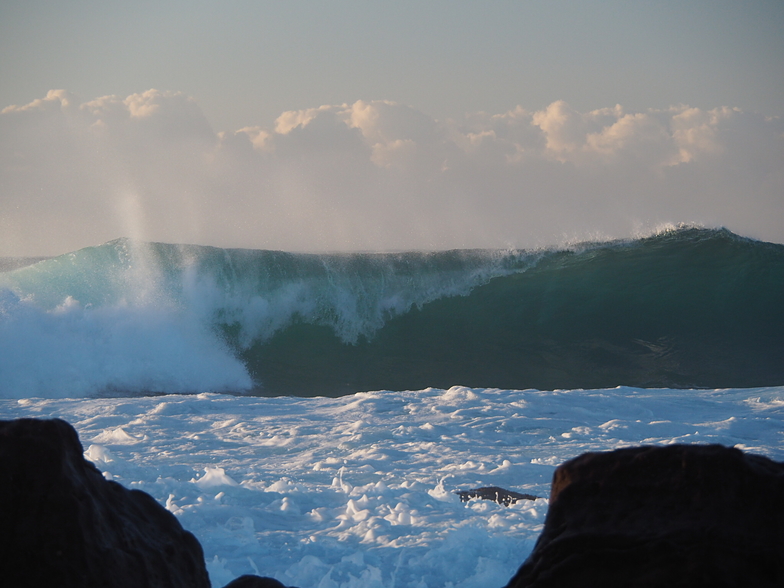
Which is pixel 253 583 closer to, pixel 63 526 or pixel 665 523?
pixel 63 526

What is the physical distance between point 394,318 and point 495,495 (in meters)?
10.2

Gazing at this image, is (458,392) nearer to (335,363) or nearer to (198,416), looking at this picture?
(198,416)

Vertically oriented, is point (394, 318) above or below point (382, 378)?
above

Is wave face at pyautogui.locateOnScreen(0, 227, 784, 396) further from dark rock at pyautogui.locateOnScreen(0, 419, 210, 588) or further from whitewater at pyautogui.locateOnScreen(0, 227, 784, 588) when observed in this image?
dark rock at pyautogui.locateOnScreen(0, 419, 210, 588)

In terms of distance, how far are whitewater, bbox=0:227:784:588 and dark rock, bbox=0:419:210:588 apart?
3.21 feet

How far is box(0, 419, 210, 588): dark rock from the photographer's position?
1.78m

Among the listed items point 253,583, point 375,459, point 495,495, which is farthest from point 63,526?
point 375,459

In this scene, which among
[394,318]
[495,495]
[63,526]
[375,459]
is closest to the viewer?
[63,526]

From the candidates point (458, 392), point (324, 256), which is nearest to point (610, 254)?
point (324, 256)

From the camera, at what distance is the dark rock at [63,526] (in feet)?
5.85

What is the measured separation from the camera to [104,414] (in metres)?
6.75

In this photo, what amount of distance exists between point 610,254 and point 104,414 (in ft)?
39.5

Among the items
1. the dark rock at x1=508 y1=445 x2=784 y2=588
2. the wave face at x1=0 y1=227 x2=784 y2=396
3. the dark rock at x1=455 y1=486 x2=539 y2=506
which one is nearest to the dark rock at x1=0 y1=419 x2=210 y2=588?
the dark rock at x1=508 y1=445 x2=784 y2=588

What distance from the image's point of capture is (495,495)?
159 inches
